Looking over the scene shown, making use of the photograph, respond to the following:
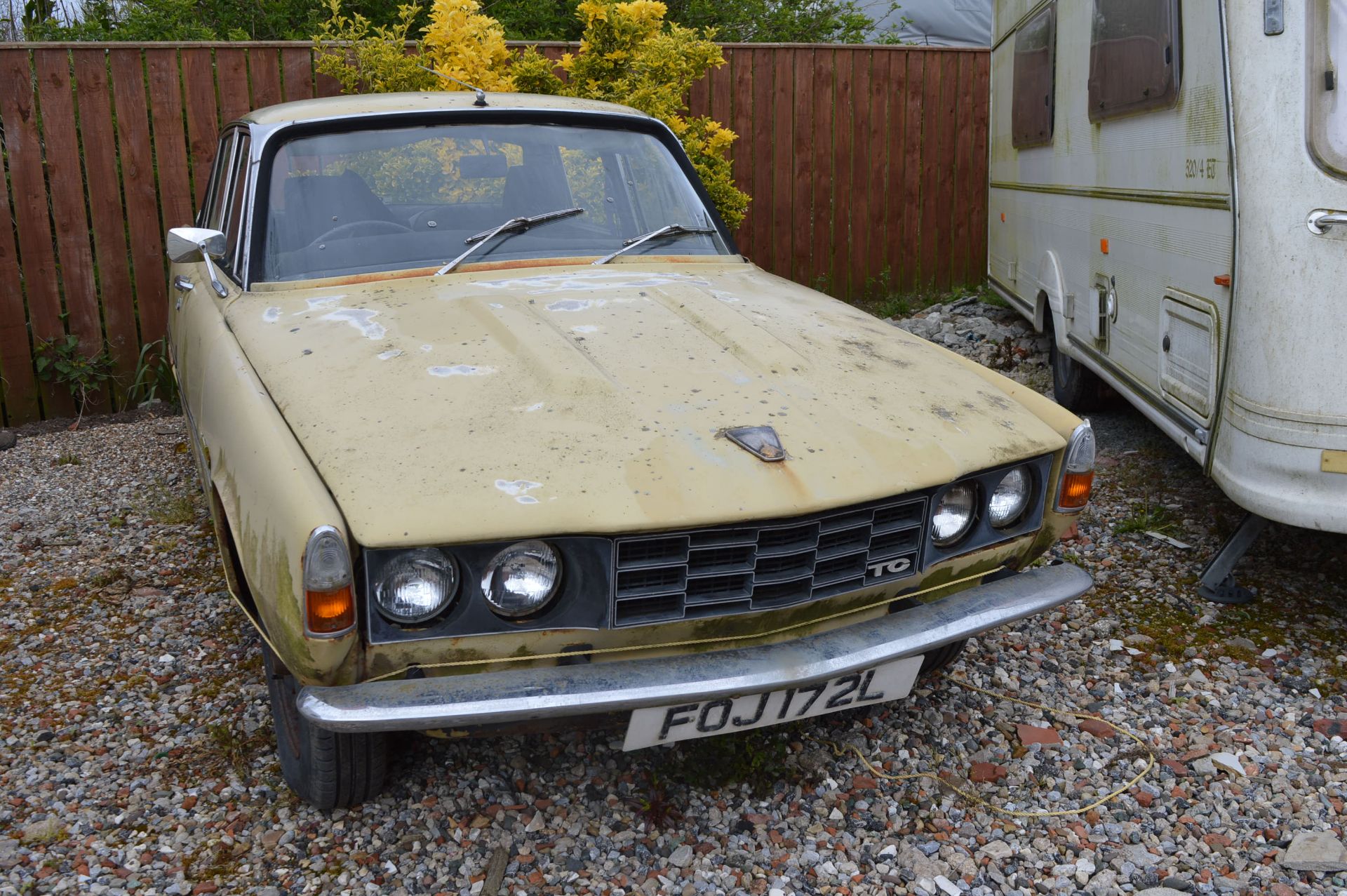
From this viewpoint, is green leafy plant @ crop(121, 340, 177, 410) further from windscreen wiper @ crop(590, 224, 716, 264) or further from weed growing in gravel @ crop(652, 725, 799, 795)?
weed growing in gravel @ crop(652, 725, 799, 795)

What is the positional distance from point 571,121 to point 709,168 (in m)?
3.21

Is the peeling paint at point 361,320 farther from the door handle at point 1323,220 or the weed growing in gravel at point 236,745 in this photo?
the door handle at point 1323,220

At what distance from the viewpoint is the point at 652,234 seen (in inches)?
148

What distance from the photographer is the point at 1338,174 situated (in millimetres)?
3125

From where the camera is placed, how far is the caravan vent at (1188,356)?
3662 millimetres

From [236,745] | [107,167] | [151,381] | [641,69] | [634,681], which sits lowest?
[236,745]

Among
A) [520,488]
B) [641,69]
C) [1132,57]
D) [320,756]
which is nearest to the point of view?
[520,488]

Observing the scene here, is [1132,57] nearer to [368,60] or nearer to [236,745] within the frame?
[236,745]

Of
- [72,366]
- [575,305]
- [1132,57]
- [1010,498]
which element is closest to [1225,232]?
[1132,57]

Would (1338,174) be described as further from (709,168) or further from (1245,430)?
(709,168)

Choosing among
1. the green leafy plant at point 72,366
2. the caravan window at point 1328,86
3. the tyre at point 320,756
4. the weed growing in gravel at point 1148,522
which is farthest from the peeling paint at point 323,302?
the green leafy plant at point 72,366

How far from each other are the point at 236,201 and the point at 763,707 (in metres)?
2.57

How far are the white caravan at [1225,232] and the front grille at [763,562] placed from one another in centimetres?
153

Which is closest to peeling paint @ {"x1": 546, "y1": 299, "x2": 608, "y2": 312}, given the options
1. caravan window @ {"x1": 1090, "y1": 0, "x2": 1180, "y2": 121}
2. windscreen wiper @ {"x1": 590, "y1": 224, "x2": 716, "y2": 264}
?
windscreen wiper @ {"x1": 590, "y1": 224, "x2": 716, "y2": 264}
